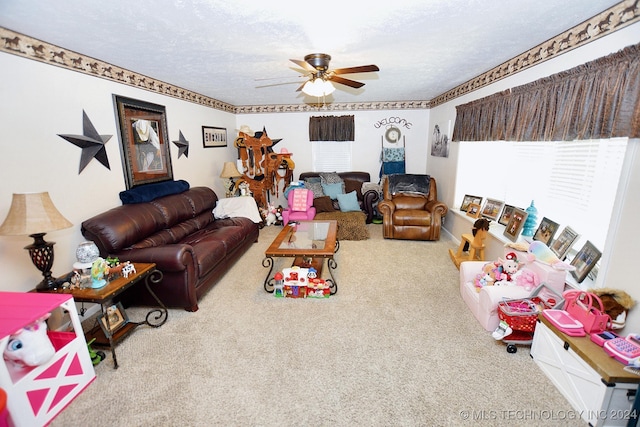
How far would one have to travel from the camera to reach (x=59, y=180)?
244 cm

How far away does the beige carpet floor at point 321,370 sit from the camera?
66.4 inches

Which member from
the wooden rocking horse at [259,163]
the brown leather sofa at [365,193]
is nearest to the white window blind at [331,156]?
the brown leather sofa at [365,193]

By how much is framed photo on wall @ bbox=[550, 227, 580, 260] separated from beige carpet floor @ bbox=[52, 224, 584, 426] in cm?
90

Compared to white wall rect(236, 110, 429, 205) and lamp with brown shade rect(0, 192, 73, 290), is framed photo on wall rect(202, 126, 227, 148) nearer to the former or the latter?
white wall rect(236, 110, 429, 205)

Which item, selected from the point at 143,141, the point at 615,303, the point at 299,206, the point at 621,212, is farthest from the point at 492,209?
the point at 143,141

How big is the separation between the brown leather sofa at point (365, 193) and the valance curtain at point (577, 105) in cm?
239

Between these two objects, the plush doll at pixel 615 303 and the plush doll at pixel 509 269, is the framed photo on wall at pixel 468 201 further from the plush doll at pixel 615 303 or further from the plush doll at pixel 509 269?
the plush doll at pixel 615 303

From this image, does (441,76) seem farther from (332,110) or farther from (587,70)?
(332,110)

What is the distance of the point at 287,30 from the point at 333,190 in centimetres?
358

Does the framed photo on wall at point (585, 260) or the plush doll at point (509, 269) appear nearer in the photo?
the framed photo on wall at point (585, 260)

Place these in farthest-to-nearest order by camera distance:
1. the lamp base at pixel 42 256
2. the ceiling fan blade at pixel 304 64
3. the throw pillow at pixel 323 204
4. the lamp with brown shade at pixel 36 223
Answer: the throw pillow at pixel 323 204 < the ceiling fan blade at pixel 304 64 < the lamp base at pixel 42 256 < the lamp with brown shade at pixel 36 223

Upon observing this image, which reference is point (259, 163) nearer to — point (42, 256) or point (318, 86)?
point (318, 86)

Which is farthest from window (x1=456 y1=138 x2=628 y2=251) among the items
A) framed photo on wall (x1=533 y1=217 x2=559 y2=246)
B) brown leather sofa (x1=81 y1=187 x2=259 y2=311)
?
brown leather sofa (x1=81 y1=187 x2=259 y2=311)

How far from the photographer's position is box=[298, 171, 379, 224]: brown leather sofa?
542 centimetres
